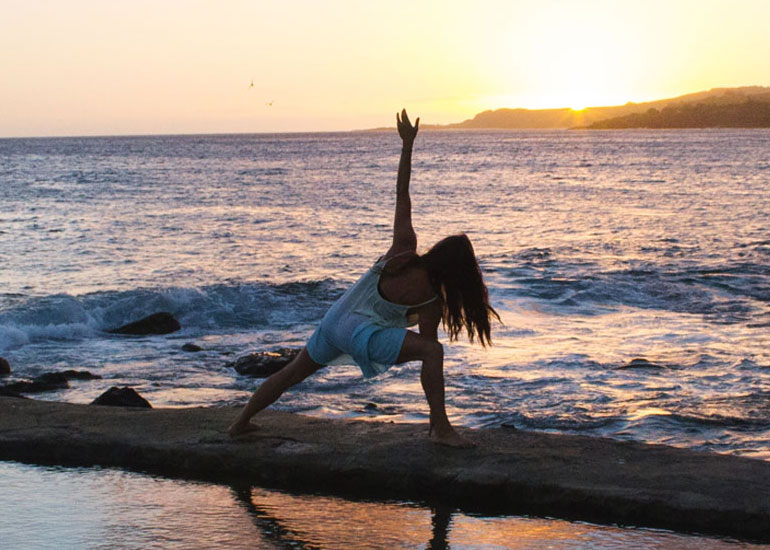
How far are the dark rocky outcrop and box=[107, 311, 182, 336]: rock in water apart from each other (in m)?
2.91

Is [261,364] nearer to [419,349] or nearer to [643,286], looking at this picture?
[419,349]

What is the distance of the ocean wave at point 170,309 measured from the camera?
41.7 ft

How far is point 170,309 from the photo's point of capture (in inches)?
564

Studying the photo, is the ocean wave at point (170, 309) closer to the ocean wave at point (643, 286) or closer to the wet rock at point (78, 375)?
the wet rock at point (78, 375)

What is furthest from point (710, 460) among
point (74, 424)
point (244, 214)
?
point (244, 214)

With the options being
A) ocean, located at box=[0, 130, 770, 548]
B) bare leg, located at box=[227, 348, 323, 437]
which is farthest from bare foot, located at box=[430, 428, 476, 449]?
ocean, located at box=[0, 130, 770, 548]

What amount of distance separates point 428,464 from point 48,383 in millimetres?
5321

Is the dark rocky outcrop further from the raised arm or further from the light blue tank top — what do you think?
the raised arm

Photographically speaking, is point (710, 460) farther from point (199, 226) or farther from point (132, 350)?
point (199, 226)

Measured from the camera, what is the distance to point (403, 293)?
4.91 m

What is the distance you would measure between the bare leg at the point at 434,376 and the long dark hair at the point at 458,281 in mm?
133

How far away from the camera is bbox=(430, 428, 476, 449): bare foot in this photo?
5.07m

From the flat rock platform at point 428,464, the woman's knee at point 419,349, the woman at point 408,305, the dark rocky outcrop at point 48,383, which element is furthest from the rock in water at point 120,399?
the woman's knee at point 419,349

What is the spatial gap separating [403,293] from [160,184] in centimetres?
4858
